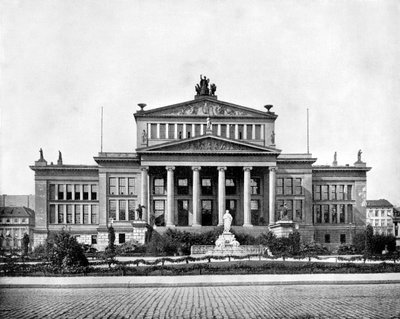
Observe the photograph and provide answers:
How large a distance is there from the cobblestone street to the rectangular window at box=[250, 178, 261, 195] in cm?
5208

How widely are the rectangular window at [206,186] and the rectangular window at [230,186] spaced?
221cm

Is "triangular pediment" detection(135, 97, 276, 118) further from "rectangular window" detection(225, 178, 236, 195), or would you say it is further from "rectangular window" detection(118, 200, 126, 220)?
"rectangular window" detection(118, 200, 126, 220)

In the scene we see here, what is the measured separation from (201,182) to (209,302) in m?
57.8

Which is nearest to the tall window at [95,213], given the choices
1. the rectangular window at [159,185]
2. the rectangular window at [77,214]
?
the rectangular window at [77,214]

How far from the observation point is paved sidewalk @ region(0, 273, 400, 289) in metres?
23.3

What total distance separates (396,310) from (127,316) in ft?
23.6

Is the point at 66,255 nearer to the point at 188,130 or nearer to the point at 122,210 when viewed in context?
the point at 122,210

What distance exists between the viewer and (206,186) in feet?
248

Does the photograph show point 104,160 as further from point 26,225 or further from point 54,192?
point 26,225

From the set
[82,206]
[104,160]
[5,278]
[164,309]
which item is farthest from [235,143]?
[164,309]

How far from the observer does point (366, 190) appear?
79.9 meters

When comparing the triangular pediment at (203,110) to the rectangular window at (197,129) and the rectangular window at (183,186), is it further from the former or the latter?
the rectangular window at (183,186)

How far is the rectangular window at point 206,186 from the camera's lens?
247 feet

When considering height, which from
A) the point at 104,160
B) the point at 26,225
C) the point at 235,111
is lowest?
the point at 26,225
